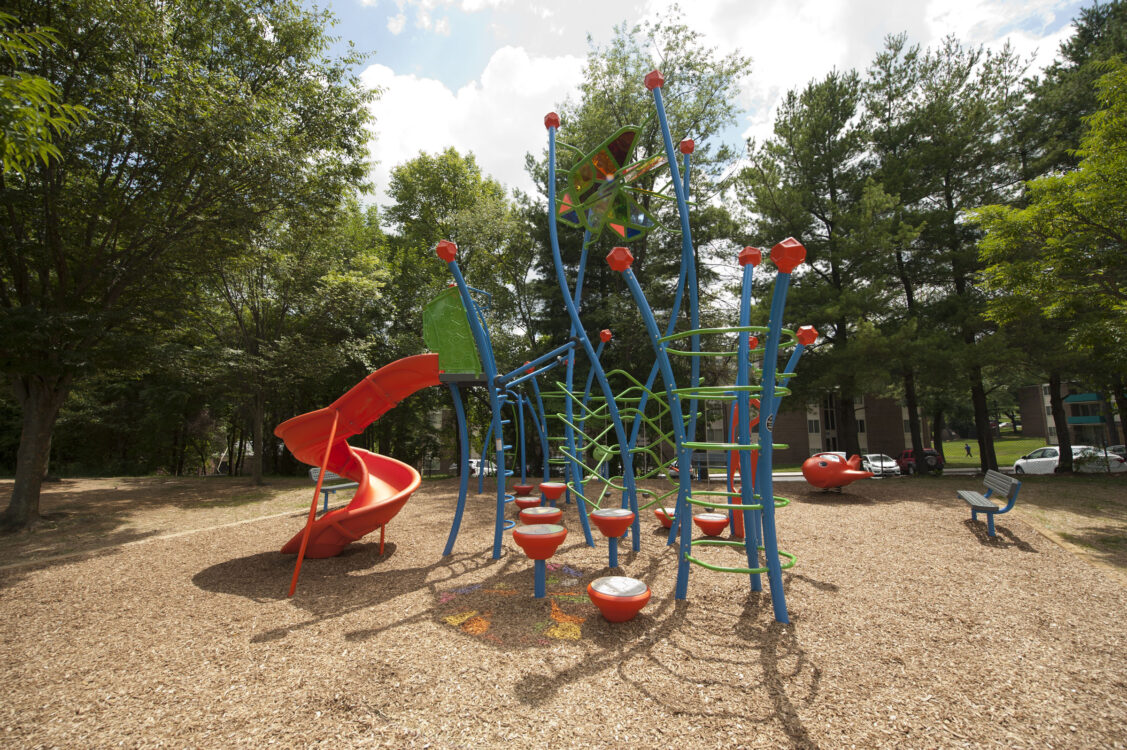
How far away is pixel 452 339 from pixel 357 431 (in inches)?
65.3

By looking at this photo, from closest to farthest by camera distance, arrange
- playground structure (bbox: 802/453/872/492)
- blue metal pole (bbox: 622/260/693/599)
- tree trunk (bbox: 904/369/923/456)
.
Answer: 1. blue metal pole (bbox: 622/260/693/599)
2. playground structure (bbox: 802/453/872/492)
3. tree trunk (bbox: 904/369/923/456)

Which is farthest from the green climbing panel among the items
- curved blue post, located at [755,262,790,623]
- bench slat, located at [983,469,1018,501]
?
bench slat, located at [983,469,1018,501]

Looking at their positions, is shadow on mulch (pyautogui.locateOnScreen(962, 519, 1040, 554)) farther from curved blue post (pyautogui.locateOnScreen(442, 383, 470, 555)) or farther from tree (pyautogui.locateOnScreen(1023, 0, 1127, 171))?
tree (pyautogui.locateOnScreen(1023, 0, 1127, 171))

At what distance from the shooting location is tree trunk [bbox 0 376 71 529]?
7496 mm

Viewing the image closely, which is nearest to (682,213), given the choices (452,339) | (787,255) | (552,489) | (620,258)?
(620,258)

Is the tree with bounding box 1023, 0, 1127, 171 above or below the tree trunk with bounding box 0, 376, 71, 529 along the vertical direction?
above

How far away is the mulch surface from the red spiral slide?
35 cm

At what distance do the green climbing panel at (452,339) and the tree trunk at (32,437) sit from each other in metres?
7.24

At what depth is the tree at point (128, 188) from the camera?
7066 millimetres

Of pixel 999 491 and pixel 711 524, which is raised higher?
pixel 999 491

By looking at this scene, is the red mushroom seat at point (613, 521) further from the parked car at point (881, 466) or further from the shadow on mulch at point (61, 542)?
the parked car at point (881, 466)

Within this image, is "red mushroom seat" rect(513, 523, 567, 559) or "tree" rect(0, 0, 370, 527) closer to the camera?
"red mushroom seat" rect(513, 523, 567, 559)

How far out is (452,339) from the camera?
5.28m

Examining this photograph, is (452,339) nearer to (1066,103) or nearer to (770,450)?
(770,450)
